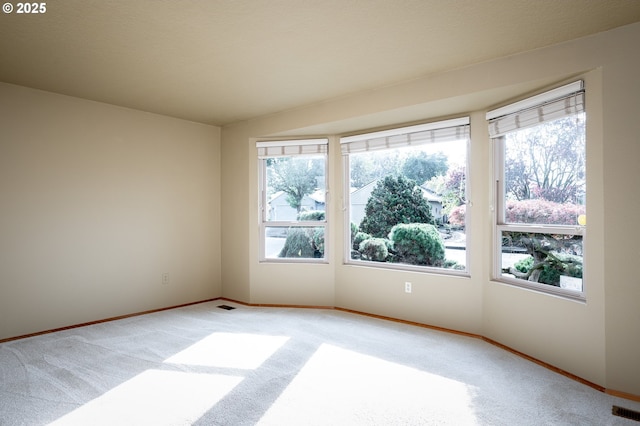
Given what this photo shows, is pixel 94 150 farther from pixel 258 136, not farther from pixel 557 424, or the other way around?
pixel 557 424

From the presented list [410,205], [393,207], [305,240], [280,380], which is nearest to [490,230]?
[410,205]

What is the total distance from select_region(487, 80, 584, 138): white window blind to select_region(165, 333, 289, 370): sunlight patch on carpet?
9.03 feet

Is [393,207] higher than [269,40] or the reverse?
the reverse

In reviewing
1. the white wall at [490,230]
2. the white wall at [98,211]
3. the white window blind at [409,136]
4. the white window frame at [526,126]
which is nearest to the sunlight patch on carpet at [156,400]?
the white wall at [98,211]

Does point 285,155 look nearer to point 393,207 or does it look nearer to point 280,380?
point 393,207

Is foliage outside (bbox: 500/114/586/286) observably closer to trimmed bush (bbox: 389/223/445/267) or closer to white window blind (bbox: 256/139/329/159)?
trimmed bush (bbox: 389/223/445/267)

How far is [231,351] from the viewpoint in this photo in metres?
3.20

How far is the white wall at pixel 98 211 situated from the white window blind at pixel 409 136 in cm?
198

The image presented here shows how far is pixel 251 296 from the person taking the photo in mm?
4809

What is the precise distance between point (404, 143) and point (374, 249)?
126cm

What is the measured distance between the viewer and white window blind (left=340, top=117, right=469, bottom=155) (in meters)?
3.70

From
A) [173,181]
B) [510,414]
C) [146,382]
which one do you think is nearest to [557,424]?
[510,414]

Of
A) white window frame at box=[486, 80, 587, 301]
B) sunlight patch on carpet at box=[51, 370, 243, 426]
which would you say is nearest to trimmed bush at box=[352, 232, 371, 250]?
white window frame at box=[486, 80, 587, 301]

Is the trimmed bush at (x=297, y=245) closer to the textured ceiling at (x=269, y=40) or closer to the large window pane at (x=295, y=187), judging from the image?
the large window pane at (x=295, y=187)
